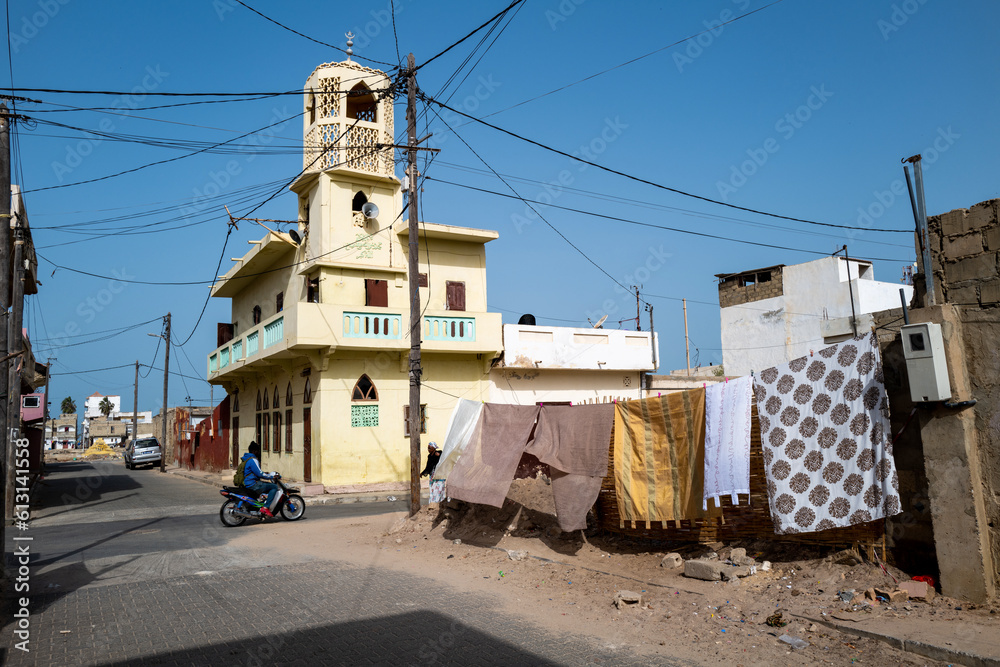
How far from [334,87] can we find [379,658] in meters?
21.5

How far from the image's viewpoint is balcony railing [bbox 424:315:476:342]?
72.9 ft

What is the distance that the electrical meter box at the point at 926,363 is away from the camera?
5871 millimetres

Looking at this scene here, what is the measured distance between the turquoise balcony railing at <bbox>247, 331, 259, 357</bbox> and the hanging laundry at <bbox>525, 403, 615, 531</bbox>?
1782 cm

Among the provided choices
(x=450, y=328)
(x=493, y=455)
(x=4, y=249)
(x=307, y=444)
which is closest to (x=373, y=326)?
(x=450, y=328)

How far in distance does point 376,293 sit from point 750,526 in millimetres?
17491

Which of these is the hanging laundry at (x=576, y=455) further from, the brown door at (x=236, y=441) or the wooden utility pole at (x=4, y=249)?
the brown door at (x=236, y=441)

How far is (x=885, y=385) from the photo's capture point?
6.51 meters

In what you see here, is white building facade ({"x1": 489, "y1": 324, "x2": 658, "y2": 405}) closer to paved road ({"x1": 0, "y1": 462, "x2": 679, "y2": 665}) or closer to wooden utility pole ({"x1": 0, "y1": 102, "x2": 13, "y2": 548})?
paved road ({"x1": 0, "y1": 462, "x2": 679, "y2": 665})

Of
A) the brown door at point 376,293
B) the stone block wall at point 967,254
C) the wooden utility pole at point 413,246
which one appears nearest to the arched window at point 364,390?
the brown door at point 376,293

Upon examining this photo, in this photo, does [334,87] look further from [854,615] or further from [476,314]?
[854,615]

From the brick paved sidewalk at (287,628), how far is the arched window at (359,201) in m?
16.6

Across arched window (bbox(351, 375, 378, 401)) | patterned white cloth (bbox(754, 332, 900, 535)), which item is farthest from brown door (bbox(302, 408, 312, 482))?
patterned white cloth (bbox(754, 332, 900, 535))

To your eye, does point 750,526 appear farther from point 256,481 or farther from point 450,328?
point 450,328

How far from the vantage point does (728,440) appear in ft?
23.6
